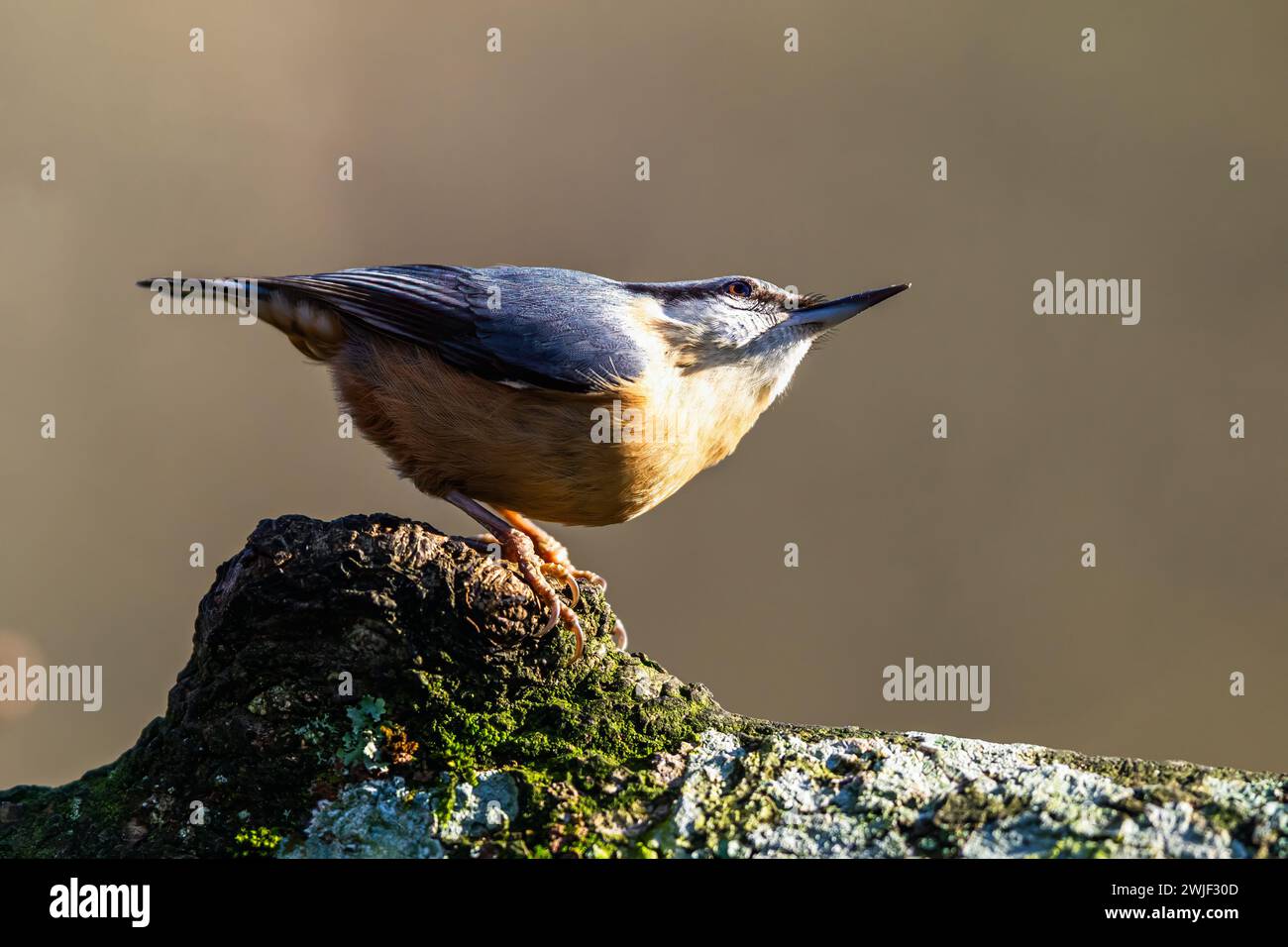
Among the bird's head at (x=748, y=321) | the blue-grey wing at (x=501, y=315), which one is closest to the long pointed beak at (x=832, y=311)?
the bird's head at (x=748, y=321)

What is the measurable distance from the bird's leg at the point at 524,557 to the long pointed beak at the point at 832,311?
1.31 m

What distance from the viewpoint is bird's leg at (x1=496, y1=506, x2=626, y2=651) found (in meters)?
3.31

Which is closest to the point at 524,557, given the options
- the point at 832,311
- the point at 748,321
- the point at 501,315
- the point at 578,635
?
the point at 578,635

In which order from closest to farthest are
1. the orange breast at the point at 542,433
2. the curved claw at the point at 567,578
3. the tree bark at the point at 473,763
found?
the tree bark at the point at 473,763, the curved claw at the point at 567,578, the orange breast at the point at 542,433

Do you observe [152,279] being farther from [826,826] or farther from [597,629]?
[826,826]

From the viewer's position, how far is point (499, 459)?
12.2 ft

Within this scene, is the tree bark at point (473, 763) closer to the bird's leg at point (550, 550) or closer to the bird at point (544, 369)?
the bird's leg at point (550, 550)

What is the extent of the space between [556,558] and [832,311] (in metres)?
1.36

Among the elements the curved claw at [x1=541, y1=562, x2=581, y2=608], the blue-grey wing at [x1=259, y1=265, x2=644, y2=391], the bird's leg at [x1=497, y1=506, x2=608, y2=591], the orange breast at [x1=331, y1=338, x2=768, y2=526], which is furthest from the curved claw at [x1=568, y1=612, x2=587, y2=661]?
the blue-grey wing at [x1=259, y1=265, x2=644, y2=391]

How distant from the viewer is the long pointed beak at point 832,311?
404cm
